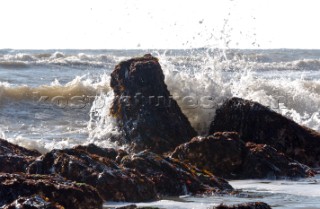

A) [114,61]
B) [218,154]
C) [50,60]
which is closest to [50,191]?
[218,154]

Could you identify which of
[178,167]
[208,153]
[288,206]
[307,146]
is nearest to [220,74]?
[307,146]

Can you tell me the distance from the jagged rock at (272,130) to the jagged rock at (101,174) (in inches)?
118

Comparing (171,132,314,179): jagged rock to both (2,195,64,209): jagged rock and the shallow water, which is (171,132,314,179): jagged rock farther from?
(2,195,64,209): jagged rock

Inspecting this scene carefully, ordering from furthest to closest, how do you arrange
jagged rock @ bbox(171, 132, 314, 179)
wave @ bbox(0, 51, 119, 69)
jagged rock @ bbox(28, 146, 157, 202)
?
wave @ bbox(0, 51, 119, 69) → jagged rock @ bbox(171, 132, 314, 179) → jagged rock @ bbox(28, 146, 157, 202)

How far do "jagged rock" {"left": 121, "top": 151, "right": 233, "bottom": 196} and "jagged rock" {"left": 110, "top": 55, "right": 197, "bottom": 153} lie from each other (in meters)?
1.99

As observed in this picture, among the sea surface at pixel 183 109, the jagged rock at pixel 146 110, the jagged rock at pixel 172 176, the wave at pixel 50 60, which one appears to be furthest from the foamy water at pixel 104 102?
the wave at pixel 50 60

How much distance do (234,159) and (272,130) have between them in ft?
4.42

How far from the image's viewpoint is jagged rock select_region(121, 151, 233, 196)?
5.94m

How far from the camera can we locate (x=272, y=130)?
834cm

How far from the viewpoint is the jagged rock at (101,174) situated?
5.50 meters

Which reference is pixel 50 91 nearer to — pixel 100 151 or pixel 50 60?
pixel 100 151

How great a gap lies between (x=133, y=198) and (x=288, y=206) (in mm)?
1306

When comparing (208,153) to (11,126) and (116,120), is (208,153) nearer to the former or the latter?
(116,120)

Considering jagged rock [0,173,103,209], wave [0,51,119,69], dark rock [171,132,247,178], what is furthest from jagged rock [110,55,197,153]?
wave [0,51,119,69]
